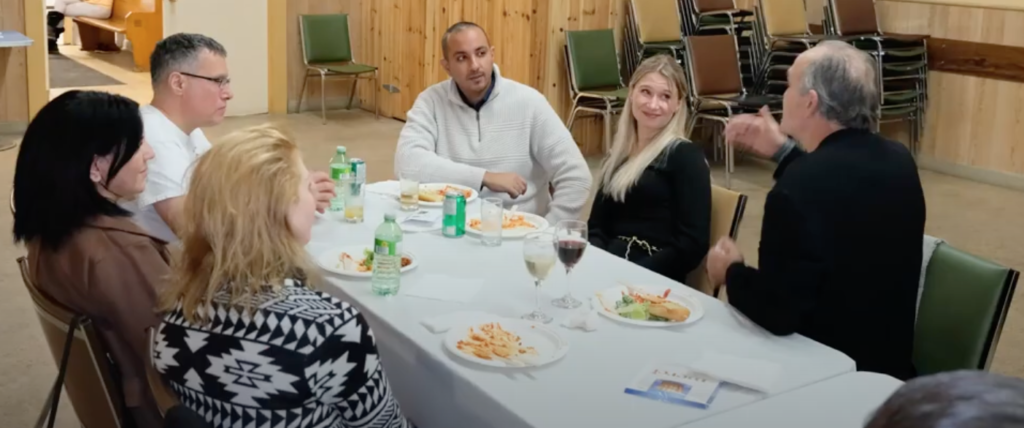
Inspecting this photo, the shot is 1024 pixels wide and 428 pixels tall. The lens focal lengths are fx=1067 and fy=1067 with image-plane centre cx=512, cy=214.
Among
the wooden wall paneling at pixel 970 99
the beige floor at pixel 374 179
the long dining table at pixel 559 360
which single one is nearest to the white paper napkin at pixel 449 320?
the long dining table at pixel 559 360

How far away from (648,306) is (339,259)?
790mm

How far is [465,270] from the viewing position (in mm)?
2584

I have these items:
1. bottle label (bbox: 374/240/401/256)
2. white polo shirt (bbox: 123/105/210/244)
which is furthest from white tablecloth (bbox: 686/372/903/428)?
white polo shirt (bbox: 123/105/210/244)

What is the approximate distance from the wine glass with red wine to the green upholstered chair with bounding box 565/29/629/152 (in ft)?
14.3

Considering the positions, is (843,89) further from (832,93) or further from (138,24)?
(138,24)

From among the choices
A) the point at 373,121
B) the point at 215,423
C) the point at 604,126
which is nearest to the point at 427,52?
the point at 373,121

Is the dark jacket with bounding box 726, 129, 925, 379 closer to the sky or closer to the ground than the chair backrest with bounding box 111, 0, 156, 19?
closer to the ground

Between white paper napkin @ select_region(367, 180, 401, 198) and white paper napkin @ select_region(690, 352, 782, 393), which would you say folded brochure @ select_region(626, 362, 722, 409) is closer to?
white paper napkin @ select_region(690, 352, 782, 393)

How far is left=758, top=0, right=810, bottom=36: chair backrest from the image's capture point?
7.08m

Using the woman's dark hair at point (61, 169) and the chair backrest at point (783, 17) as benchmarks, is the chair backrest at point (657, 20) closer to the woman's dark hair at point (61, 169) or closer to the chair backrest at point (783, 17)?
the chair backrest at point (783, 17)

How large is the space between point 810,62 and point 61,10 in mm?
10366

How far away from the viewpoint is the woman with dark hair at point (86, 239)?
6.94 ft

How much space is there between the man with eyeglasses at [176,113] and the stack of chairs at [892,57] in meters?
4.90

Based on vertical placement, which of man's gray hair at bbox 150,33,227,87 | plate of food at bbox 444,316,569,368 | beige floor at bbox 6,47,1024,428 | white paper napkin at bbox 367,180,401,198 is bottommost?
beige floor at bbox 6,47,1024,428
